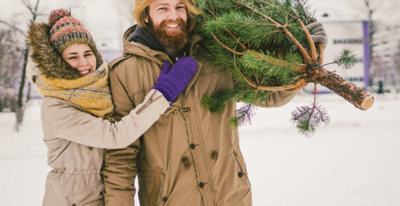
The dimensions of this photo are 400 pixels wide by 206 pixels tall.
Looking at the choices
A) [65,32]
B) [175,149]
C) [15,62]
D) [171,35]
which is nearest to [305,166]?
[175,149]

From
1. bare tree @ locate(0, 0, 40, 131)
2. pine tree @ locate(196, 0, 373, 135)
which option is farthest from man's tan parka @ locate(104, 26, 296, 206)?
bare tree @ locate(0, 0, 40, 131)

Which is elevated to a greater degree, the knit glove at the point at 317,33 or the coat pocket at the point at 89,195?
the knit glove at the point at 317,33

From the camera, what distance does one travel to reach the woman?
1.61 m

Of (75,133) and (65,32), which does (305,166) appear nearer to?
(75,133)

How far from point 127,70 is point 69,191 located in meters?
0.81

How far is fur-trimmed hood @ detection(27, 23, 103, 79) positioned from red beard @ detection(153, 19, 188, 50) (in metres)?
0.56

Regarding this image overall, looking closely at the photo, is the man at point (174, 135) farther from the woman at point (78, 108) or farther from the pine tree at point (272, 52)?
the pine tree at point (272, 52)

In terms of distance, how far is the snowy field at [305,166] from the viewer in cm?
496

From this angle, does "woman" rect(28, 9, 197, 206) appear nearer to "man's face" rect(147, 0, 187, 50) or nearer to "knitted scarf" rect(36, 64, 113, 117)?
"knitted scarf" rect(36, 64, 113, 117)

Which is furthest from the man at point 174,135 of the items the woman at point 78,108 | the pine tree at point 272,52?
the pine tree at point 272,52

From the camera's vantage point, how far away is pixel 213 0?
59.8 inches

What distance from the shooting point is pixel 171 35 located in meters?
1.80

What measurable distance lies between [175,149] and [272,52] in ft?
2.60

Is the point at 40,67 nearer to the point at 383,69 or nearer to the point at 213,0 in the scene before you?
the point at 213,0
